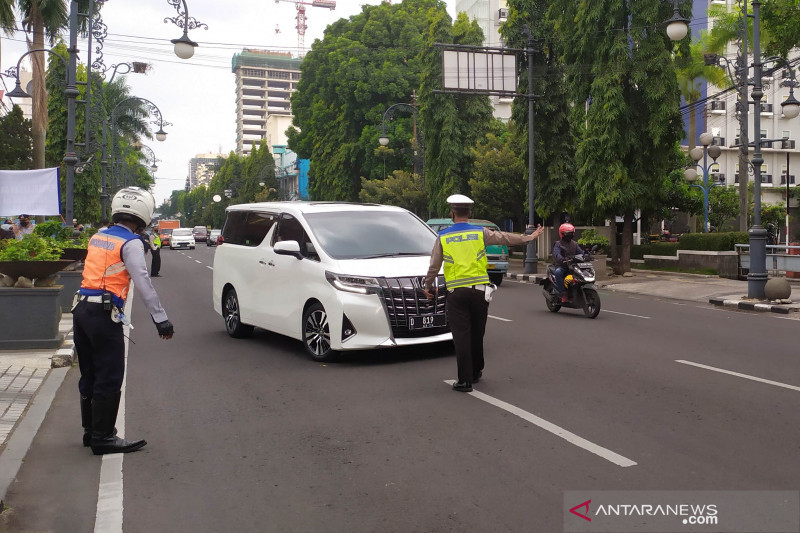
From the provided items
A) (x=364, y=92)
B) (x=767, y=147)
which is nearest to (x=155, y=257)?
(x=364, y=92)

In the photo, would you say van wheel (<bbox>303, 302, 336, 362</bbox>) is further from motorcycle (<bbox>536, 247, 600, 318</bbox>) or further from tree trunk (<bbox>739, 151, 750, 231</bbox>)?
tree trunk (<bbox>739, 151, 750, 231</bbox>)

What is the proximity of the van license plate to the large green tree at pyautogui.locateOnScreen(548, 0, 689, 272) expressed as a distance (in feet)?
58.3

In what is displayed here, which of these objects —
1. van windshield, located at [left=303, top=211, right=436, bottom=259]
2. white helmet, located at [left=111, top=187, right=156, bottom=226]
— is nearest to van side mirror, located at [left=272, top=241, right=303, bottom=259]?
van windshield, located at [left=303, top=211, right=436, bottom=259]

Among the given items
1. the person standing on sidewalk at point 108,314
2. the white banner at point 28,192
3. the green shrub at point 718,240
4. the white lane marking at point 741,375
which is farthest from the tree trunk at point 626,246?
the person standing on sidewalk at point 108,314

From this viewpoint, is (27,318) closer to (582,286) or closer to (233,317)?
(233,317)

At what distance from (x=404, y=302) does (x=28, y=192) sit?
10250 mm

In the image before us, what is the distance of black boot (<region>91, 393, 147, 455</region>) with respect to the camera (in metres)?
5.72

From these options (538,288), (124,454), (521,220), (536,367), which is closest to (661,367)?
(536,367)

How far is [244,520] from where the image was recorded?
4449 millimetres

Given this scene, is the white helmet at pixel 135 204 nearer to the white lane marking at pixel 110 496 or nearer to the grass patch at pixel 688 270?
the white lane marking at pixel 110 496

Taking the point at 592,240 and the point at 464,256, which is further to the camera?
the point at 592,240

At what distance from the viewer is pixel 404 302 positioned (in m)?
8.96

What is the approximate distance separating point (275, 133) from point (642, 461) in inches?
5818

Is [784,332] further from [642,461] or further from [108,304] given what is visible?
[108,304]
